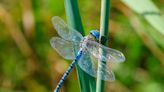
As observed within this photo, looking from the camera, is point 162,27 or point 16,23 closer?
point 162,27

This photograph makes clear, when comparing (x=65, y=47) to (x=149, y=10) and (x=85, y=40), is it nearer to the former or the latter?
(x=85, y=40)

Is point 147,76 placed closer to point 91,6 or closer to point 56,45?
point 91,6

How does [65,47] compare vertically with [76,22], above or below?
below

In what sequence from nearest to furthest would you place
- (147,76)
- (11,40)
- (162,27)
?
1. (162,27)
2. (147,76)
3. (11,40)

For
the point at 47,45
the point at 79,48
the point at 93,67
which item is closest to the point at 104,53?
the point at 93,67

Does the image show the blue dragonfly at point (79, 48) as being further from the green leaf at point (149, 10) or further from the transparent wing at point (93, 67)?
the green leaf at point (149, 10)

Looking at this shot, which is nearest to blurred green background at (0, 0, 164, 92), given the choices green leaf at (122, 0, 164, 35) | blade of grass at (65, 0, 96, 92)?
green leaf at (122, 0, 164, 35)

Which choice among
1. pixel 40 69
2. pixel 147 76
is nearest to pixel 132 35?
pixel 147 76
